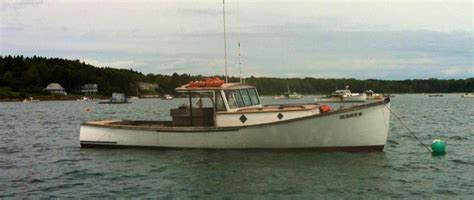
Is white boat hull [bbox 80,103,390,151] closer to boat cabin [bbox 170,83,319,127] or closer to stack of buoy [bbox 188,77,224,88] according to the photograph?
boat cabin [bbox 170,83,319,127]

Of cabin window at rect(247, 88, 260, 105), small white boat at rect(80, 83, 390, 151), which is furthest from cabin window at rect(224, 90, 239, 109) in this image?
cabin window at rect(247, 88, 260, 105)

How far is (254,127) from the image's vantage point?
66.5 feet

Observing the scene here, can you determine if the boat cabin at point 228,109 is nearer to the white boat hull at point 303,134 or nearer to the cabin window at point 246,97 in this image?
the cabin window at point 246,97

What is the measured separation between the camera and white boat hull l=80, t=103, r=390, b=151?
64.3ft

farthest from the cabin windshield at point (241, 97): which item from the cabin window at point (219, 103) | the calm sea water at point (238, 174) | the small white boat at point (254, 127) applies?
the calm sea water at point (238, 174)

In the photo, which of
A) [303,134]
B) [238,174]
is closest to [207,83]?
[303,134]

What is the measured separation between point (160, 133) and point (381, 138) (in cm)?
890

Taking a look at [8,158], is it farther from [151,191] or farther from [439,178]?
[439,178]

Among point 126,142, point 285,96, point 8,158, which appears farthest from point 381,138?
point 285,96

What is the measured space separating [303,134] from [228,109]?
3283 mm

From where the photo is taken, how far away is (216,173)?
17875mm

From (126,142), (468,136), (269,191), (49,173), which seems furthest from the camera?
(468,136)

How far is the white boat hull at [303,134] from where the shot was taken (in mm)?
19609

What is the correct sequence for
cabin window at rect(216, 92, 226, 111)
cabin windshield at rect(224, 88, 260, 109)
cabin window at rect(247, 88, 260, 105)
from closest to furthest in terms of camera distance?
cabin window at rect(216, 92, 226, 111), cabin windshield at rect(224, 88, 260, 109), cabin window at rect(247, 88, 260, 105)
